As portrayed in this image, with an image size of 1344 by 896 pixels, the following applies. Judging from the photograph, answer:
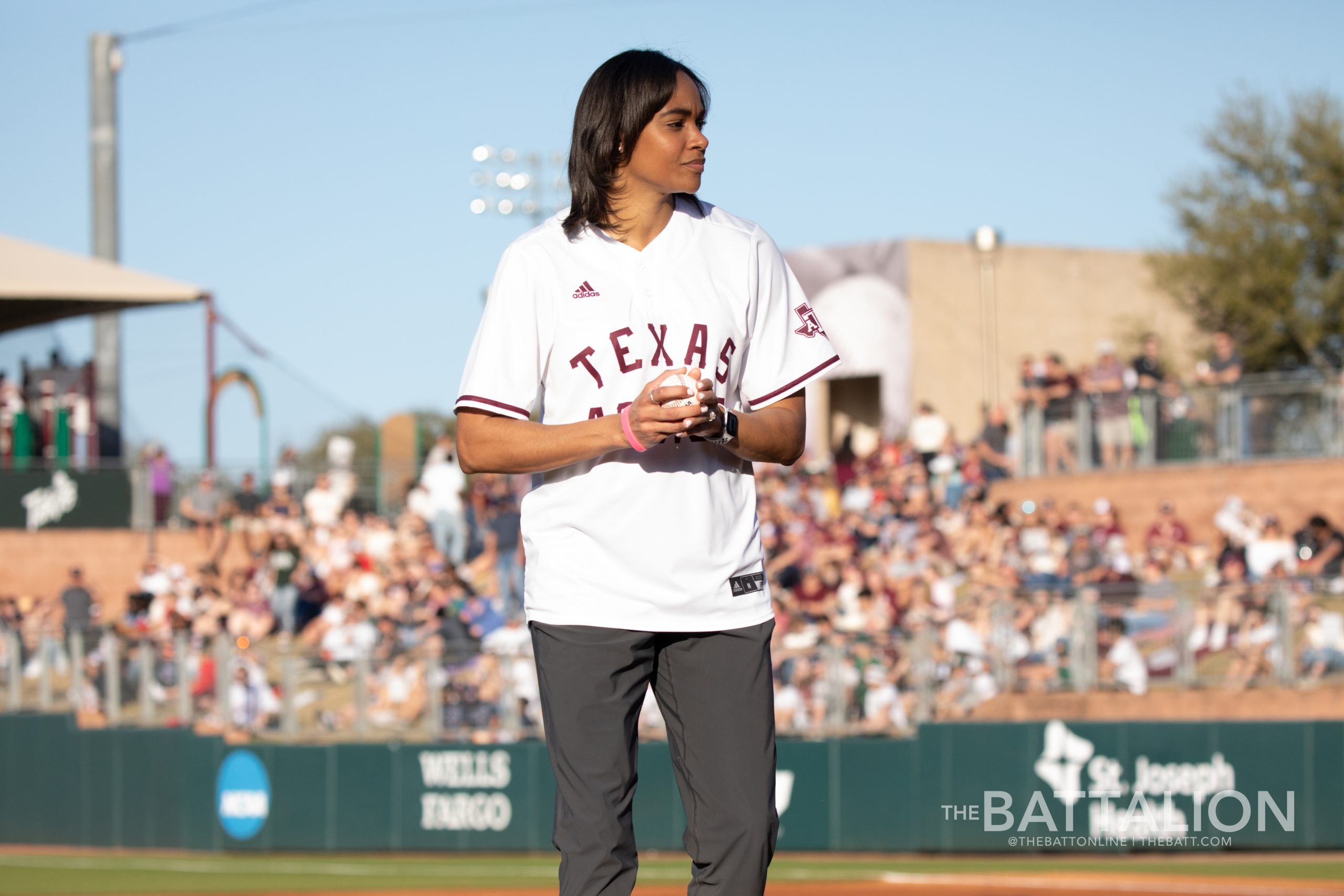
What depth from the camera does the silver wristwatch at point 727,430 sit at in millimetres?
2963

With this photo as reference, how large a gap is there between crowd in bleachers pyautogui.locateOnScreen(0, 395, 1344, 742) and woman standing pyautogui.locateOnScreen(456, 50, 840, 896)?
891 centimetres

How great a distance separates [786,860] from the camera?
1288 centimetres

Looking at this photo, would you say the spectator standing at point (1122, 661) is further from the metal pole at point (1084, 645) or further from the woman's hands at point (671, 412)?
the woman's hands at point (671, 412)

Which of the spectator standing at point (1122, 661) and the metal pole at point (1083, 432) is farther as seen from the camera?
the metal pole at point (1083, 432)

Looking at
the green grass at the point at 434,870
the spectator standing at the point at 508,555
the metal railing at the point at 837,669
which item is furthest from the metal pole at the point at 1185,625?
the spectator standing at the point at 508,555

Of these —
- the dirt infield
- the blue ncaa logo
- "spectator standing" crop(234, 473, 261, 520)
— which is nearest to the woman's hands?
the dirt infield

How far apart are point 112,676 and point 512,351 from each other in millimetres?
12771

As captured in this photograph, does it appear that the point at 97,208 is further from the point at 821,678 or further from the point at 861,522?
the point at 821,678

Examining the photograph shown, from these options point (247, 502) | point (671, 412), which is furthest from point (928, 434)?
point (671, 412)

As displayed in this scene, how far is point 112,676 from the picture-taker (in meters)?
14.7

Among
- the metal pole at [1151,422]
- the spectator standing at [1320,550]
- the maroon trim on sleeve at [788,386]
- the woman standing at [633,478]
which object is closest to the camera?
the woman standing at [633,478]

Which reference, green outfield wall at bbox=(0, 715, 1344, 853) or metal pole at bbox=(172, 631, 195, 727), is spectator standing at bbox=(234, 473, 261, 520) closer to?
green outfield wall at bbox=(0, 715, 1344, 853)

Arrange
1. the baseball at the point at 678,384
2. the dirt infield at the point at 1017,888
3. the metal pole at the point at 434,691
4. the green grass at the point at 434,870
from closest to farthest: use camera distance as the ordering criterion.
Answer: the baseball at the point at 678,384
the dirt infield at the point at 1017,888
the green grass at the point at 434,870
the metal pole at the point at 434,691

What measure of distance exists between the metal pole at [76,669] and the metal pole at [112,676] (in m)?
0.24
